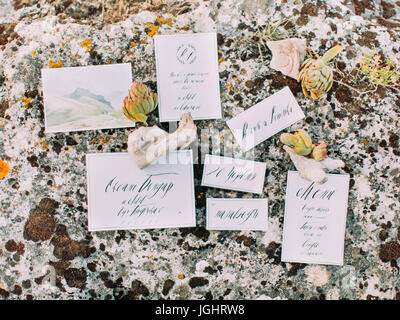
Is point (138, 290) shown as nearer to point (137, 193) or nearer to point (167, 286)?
point (167, 286)

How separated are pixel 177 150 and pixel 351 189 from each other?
55 centimetres

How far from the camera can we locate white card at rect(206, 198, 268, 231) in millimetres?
995

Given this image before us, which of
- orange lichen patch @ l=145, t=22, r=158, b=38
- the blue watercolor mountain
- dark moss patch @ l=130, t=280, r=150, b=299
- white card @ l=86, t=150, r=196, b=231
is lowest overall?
dark moss patch @ l=130, t=280, r=150, b=299

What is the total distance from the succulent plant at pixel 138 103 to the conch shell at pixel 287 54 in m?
0.39

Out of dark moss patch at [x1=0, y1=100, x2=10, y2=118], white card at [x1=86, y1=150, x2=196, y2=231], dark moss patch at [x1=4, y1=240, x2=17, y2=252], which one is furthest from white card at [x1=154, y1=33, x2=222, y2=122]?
dark moss patch at [x1=4, y1=240, x2=17, y2=252]

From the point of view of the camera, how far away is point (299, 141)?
95 centimetres

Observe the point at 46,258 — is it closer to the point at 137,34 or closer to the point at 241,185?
the point at 241,185

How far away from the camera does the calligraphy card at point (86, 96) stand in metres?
0.99

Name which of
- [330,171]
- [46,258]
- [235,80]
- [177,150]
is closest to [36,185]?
[46,258]

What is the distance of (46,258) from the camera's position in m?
0.98

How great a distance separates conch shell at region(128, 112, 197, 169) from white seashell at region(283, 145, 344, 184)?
0.30m

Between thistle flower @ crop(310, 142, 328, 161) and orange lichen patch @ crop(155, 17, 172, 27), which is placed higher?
orange lichen patch @ crop(155, 17, 172, 27)

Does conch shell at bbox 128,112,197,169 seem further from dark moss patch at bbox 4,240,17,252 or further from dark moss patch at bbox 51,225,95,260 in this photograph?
dark moss patch at bbox 4,240,17,252

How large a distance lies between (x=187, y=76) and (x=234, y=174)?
→ 0.34 meters
